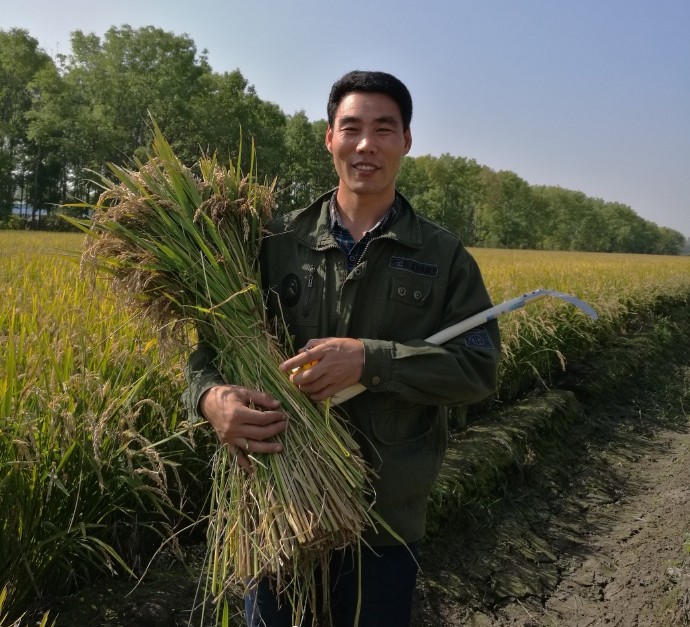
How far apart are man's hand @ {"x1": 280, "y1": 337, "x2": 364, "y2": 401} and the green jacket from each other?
62 millimetres

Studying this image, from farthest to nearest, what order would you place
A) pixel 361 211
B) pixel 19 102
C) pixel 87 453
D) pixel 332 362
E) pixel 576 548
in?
pixel 19 102 < pixel 576 548 < pixel 87 453 < pixel 361 211 < pixel 332 362

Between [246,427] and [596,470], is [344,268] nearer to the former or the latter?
[246,427]

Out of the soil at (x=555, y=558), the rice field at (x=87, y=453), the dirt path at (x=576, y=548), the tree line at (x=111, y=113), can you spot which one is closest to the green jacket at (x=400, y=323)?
the rice field at (x=87, y=453)

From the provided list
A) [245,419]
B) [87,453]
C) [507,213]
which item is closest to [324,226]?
[245,419]

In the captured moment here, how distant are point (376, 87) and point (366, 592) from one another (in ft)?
3.78

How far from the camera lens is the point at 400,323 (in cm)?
147

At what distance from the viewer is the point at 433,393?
1.36 m

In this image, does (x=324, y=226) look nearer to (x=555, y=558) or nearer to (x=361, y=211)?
(x=361, y=211)

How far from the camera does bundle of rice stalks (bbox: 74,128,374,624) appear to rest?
1.35 metres

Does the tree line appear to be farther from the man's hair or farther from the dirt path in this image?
the man's hair

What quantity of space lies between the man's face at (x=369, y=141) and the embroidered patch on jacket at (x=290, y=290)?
26 centimetres

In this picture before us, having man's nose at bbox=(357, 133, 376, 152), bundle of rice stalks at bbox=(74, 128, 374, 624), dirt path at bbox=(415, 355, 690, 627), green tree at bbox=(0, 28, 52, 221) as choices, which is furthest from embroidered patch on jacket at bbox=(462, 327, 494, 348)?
green tree at bbox=(0, 28, 52, 221)

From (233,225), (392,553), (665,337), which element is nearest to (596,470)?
(392,553)

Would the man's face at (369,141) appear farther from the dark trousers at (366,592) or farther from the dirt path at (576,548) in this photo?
the dirt path at (576,548)
